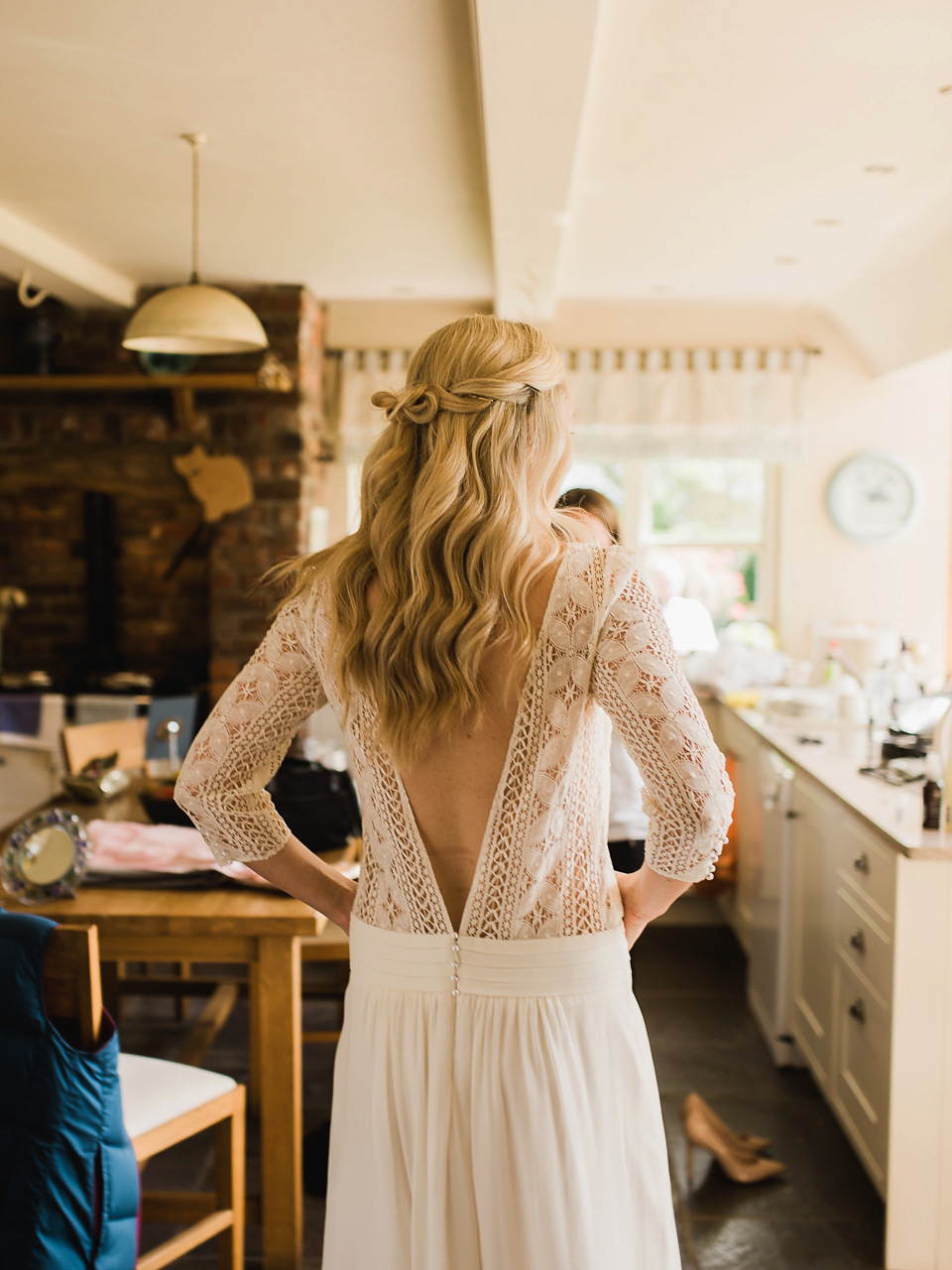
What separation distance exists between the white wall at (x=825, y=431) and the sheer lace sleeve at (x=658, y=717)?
3990mm

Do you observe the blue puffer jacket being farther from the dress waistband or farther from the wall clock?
the wall clock

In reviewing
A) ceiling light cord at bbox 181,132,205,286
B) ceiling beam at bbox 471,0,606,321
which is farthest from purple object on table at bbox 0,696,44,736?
ceiling beam at bbox 471,0,606,321

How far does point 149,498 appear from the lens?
15.6 ft

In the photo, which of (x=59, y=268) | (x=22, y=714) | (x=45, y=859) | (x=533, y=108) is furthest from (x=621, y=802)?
(x=59, y=268)

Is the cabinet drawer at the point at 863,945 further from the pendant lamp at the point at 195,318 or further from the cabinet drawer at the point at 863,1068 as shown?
the pendant lamp at the point at 195,318

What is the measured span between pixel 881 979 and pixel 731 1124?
75 cm

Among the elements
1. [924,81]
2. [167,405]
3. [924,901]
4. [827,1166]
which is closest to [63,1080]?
[924,901]

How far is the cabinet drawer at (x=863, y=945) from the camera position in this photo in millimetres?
2199

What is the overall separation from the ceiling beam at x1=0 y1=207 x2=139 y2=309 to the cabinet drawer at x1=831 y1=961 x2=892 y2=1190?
10.9 ft

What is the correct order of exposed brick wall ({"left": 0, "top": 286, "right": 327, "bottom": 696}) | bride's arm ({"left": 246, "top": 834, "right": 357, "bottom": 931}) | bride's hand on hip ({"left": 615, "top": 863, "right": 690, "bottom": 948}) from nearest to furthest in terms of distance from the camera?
bride's hand on hip ({"left": 615, "top": 863, "right": 690, "bottom": 948}) → bride's arm ({"left": 246, "top": 834, "right": 357, "bottom": 931}) → exposed brick wall ({"left": 0, "top": 286, "right": 327, "bottom": 696})

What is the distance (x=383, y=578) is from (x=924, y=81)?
211 centimetres

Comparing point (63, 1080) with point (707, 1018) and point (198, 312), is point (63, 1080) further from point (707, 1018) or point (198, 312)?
point (707, 1018)

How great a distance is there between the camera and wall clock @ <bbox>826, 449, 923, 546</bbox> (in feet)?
15.9

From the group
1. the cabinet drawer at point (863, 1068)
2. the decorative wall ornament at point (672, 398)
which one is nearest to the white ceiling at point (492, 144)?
the decorative wall ornament at point (672, 398)
